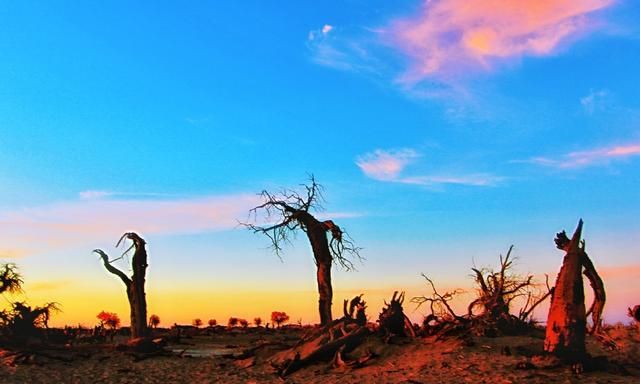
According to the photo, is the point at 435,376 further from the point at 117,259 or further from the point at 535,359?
the point at 117,259

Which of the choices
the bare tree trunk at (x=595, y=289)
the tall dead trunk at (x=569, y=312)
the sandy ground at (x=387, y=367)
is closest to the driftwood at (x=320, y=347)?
the sandy ground at (x=387, y=367)

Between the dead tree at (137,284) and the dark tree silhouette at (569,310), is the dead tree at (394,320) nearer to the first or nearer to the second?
the dark tree silhouette at (569,310)

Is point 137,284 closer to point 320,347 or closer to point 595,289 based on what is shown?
point 320,347

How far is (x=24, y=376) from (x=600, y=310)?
21268 mm

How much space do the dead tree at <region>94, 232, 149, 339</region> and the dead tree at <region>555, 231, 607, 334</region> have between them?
2090 centimetres

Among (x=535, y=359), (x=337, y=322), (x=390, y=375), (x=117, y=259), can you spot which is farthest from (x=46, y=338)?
(x=535, y=359)

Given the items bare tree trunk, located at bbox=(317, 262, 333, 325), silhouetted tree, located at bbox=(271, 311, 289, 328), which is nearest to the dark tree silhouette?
bare tree trunk, located at bbox=(317, 262, 333, 325)

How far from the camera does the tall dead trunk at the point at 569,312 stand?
61.3ft

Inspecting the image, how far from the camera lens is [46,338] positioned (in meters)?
33.1

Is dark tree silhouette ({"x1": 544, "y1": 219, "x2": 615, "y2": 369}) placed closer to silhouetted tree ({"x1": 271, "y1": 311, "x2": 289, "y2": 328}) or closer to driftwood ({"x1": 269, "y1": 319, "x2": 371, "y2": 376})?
driftwood ({"x1": 269, "y1": 319, "x2": 371, "y2": 376})

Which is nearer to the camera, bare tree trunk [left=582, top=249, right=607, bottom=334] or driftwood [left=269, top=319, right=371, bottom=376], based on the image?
bare tree trunk [left=582, top=249, right=607, bottom=334]

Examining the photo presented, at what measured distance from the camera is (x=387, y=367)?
2041 centimetres

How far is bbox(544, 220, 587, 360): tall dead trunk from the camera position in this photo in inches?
736

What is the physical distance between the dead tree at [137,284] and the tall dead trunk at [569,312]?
20410 mm
